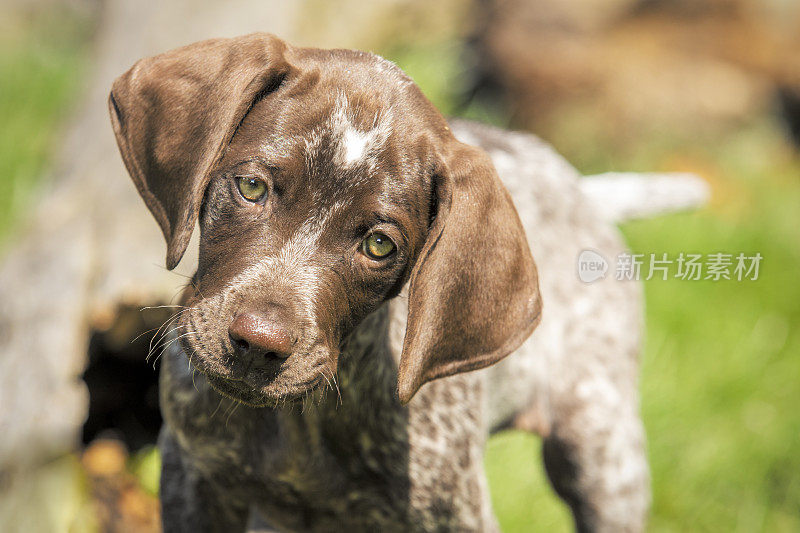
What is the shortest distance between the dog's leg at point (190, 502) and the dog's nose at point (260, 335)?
111 centimetres

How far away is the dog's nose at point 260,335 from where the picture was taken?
251 cm

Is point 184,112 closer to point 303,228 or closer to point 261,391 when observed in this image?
point 303,228

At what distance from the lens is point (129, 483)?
16.3ft

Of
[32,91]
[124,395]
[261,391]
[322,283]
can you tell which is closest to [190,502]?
[261,391]

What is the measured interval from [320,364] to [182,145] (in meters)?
0.76

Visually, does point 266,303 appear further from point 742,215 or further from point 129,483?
point 742,215

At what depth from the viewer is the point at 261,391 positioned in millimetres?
2676

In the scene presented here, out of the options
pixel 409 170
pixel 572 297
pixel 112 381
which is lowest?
pixel 112 381

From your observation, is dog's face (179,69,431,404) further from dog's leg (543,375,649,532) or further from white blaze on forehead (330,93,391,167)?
dog's leg (543,375,649,532)

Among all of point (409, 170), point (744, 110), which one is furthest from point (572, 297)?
point (744, 110)

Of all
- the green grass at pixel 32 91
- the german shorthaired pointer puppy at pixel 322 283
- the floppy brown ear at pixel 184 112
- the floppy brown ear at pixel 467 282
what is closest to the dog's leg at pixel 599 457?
the german shorthaired pointer puppy at pixel 322 283

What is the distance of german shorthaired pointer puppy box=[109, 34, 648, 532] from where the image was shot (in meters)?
2.71

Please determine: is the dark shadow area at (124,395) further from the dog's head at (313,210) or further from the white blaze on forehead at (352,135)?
the white blaze on forehead at (352,135)

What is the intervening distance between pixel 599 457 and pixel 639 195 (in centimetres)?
148
